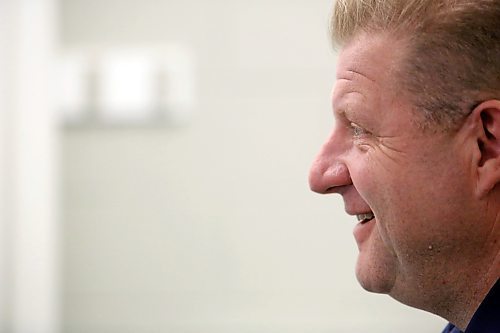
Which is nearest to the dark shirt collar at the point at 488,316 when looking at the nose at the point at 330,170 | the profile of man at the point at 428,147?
the profile of man at the point at 428,147

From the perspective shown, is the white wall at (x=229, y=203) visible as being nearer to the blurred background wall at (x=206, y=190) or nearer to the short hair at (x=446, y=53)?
the blurred background wall at (x=206, y=190)

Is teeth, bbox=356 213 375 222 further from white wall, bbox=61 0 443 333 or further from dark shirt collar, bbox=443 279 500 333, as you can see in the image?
white wall, bbox=61 0 443 333

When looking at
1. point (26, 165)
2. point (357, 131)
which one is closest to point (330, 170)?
point (357, 131)

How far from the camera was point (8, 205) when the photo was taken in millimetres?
1973

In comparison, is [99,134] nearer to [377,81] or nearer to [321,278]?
[321,278]

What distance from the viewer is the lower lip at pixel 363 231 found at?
91cm

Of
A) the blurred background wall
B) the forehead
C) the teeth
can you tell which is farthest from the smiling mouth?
the blurred background wall

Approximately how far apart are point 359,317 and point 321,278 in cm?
14

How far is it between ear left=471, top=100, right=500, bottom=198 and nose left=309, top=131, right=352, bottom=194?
0.16m

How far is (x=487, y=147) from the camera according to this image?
83cm

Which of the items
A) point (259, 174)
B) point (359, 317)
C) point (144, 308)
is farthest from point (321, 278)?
point (144, 308)

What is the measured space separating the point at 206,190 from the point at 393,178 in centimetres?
118

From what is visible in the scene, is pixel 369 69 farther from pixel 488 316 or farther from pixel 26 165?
pixel 26 165

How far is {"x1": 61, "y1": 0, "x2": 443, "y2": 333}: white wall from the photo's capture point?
200 cm
